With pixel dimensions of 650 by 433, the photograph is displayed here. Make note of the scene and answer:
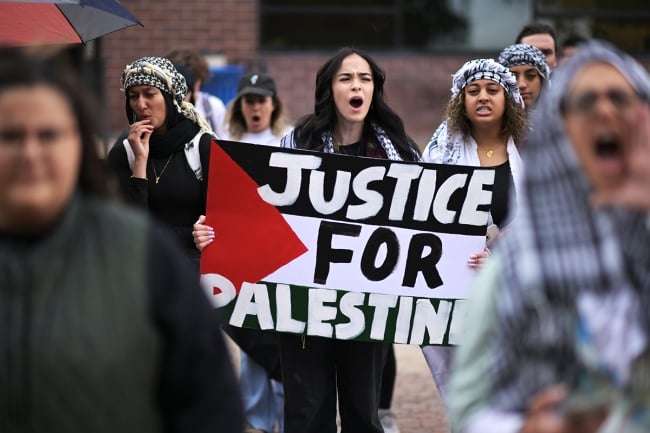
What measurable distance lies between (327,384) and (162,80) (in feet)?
5.48

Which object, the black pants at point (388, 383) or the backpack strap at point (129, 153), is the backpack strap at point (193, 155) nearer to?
the backpack strap at point (129, 153)

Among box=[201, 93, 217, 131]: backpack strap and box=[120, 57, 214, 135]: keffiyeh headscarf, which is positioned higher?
box=[120, 57, 214, 135]: keffiyeh headscarf

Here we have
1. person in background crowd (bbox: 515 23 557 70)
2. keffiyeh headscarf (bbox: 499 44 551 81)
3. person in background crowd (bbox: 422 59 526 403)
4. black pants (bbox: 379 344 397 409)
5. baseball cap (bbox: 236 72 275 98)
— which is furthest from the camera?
baseball cap (bbox: 236 72 275 98)

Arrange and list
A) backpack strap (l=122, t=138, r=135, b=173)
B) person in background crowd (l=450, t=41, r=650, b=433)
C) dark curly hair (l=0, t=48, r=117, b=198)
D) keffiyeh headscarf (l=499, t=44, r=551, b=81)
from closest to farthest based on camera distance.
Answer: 1. person in background crowd (l=450, t=41, r=650, b=433)
2. dark curly hair (l=0, t=48, r=117, b=198)
3. backpack strap (l=122, t=138, r=135, b=173)
4. keffiyeh headscarf (l=499, t=44, r=551, b=81)

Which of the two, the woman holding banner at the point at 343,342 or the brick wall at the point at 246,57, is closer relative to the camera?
the woman holding banner at the point at 343,342

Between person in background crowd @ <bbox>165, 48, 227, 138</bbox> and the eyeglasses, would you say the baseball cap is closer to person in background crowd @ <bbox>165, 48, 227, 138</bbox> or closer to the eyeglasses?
person in background crowd @ <bbox>165, 48, 227, 138</bbox>

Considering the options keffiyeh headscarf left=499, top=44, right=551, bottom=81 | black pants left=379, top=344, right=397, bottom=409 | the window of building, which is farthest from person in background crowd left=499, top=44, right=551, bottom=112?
the window of building

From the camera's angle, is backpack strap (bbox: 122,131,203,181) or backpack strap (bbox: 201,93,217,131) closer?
backpack strap (bbox: 122,131,203,181)

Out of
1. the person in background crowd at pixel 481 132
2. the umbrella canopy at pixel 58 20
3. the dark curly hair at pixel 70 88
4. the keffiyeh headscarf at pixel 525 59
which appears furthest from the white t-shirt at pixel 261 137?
the dark curly hair at pixel 70 88

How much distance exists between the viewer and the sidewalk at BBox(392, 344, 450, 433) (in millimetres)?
6883

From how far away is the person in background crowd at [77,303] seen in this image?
2.53 metres

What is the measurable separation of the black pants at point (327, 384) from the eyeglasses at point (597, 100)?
3096 millimetres

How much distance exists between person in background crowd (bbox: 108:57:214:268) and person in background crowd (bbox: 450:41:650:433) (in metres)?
3.40

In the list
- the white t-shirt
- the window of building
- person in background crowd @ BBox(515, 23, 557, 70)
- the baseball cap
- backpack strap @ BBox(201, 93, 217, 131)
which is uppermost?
the window of building
